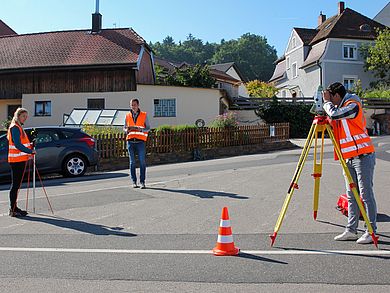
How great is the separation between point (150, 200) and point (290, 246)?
4.04m

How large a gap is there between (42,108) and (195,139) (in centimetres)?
1470

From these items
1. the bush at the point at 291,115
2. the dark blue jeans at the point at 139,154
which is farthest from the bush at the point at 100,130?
the bush at the point at 291,115

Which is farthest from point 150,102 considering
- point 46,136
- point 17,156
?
point 17,156

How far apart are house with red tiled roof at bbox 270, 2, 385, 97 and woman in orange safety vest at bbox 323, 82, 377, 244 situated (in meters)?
37.7

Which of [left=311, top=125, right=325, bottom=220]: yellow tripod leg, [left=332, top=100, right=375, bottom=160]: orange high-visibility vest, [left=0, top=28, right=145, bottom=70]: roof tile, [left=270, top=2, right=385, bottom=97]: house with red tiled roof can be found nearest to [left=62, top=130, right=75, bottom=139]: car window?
[left=311, top=125, right=325, bottom=220]: yellow tripod leg

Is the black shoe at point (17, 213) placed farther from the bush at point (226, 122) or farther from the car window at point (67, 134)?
the bush at point (226, 122)

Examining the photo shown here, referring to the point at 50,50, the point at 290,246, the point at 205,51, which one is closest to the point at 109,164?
the point at 290,246

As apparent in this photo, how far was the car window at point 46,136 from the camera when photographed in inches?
559

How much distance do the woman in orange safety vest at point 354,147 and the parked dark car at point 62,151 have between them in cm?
997

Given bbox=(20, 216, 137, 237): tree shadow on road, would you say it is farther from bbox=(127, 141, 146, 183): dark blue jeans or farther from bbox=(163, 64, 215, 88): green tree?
bbox=(163, 64, 215, 88): green tree

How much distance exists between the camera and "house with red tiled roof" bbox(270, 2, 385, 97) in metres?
43.5

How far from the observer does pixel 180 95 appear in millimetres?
30688

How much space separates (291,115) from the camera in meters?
35.8

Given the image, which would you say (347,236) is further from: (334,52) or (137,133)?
(334,52)
